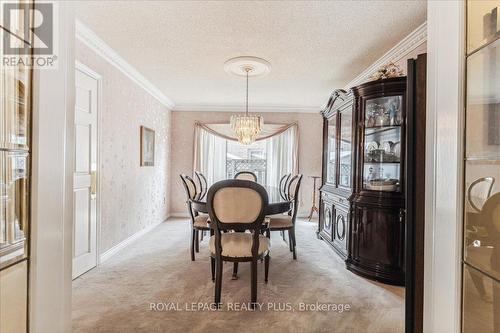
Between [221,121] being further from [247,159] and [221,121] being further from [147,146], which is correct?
[147,146]

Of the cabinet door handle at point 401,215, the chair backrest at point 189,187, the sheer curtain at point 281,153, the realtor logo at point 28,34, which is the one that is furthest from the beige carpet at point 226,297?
the sheer curtain at point 281,153

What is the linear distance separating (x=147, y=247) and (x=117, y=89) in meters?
2.19

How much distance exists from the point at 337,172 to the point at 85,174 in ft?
10.1

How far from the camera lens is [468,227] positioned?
0.77 metres

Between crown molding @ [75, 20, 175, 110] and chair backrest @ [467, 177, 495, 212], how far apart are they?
3.19 metres

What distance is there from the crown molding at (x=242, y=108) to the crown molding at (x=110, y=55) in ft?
3.85

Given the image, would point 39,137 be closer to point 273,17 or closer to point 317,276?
point 273,17

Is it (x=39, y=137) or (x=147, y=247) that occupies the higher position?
(x=39, y=137)

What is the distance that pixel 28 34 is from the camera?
2.06 feet

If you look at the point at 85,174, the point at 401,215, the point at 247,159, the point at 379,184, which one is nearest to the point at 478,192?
the point at 401,215

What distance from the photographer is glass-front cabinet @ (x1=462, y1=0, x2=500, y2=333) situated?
28.9 inches

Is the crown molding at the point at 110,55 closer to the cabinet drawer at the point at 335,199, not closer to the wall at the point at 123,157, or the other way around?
the wall at the point at 123,157

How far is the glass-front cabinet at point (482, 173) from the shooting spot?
733 millimetres

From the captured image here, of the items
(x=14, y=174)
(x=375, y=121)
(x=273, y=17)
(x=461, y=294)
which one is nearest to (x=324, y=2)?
(x=273, y=17)
